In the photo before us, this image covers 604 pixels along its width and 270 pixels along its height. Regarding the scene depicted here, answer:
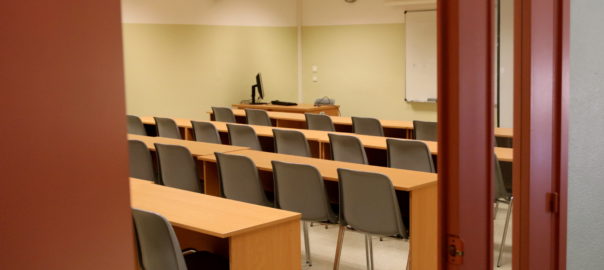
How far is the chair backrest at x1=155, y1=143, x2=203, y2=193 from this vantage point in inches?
208

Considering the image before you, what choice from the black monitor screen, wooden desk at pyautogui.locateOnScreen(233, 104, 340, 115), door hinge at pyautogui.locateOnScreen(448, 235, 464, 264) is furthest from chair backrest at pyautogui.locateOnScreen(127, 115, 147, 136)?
door hinge at pyautogui.locateOnScreen(448, 235, 464, 264)

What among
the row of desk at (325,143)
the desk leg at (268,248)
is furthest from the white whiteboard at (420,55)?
the desk leg at (268,248)

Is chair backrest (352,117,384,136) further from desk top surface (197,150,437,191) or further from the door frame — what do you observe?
the door frame

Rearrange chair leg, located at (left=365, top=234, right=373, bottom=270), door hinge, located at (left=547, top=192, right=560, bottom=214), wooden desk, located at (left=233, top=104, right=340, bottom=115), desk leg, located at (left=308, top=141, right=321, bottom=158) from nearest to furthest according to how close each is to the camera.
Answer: door hinge, located at (left=547, top=192, right=560, bottom=214) → chair leg, located at (left=365, top=234, right=373, bottom=270) → desk leg, located at (left=308, top=141, right=321, bottom=158) → wooden desk, located at (left=233, top=104, right=340, bottom=115)

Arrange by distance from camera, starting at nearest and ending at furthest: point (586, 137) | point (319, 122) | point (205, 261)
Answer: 1. point (586, 137)
2. point (205, 261)
3. point (319, 122)

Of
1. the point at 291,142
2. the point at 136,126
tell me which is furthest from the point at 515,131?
the point at 136,126

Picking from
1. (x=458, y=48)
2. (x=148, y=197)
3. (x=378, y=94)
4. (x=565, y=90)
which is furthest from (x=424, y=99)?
(x=458, y=48)

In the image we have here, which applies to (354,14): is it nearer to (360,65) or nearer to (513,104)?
(360,65)

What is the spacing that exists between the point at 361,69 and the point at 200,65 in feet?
9.85

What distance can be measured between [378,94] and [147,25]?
426 centimetres

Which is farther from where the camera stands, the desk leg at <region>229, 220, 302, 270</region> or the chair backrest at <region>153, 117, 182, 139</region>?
the chair backrest at <region>153, 117, 182, 139</region>

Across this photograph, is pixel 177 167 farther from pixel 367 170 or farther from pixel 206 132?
pixel 206 132

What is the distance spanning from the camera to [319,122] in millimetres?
8008

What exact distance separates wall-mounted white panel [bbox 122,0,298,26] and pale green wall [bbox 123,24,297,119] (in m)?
0.11
